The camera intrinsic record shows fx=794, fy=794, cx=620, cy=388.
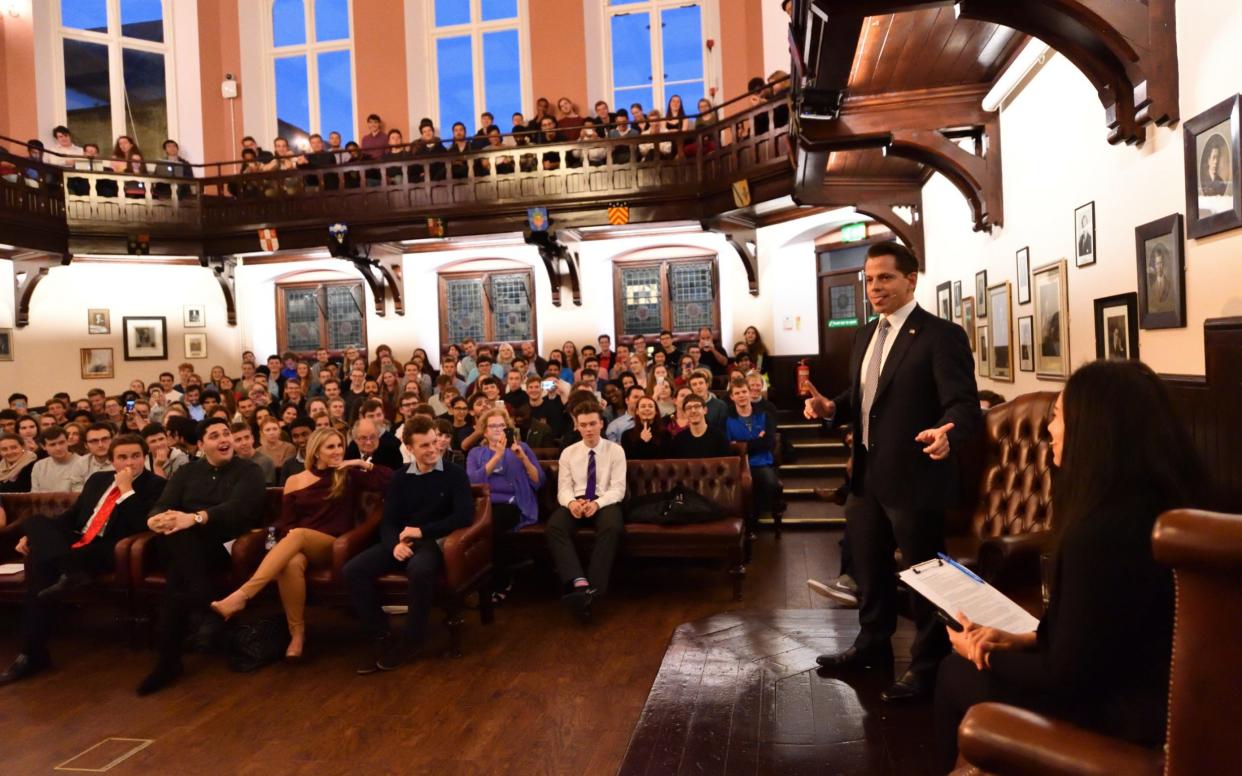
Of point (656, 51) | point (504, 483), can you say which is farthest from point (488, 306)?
point (504, 483)

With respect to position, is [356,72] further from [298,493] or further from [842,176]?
[298,493]

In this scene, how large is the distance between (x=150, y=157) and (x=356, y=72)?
152 inches

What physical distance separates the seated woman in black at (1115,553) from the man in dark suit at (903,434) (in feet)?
3.35

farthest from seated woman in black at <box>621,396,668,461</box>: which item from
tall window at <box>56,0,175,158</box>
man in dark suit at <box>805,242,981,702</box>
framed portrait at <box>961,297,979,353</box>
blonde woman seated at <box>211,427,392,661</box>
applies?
tall window at <box>56,0,175,158</box>

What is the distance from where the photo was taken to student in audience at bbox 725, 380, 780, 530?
20.8 ft

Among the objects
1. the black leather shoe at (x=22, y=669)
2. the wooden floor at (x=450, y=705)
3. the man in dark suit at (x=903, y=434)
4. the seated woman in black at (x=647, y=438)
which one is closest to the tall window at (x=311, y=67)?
the seated woman in black at (x=647, y=438)

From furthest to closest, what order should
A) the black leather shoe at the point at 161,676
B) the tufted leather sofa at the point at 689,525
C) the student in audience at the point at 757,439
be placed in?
the student in audience at the point at 757,439 < the tufted leather sofa at the point at 689,525 < the black leather shoe at the point at 161,676

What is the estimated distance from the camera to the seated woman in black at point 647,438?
5738mm

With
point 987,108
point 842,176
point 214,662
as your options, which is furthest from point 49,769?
point 842,176

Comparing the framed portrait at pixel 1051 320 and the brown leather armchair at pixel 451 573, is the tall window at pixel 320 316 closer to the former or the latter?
the brown leather armchair at pixel 451 573

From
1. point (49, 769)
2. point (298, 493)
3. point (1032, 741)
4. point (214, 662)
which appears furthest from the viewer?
point (298, 493)

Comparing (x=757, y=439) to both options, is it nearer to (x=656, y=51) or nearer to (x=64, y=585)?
(x=64, y=585)

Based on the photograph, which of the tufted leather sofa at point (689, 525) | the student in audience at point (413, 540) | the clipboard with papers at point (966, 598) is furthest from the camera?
the tufted leather sofa at point (689, 525)

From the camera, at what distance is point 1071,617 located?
1.52m
